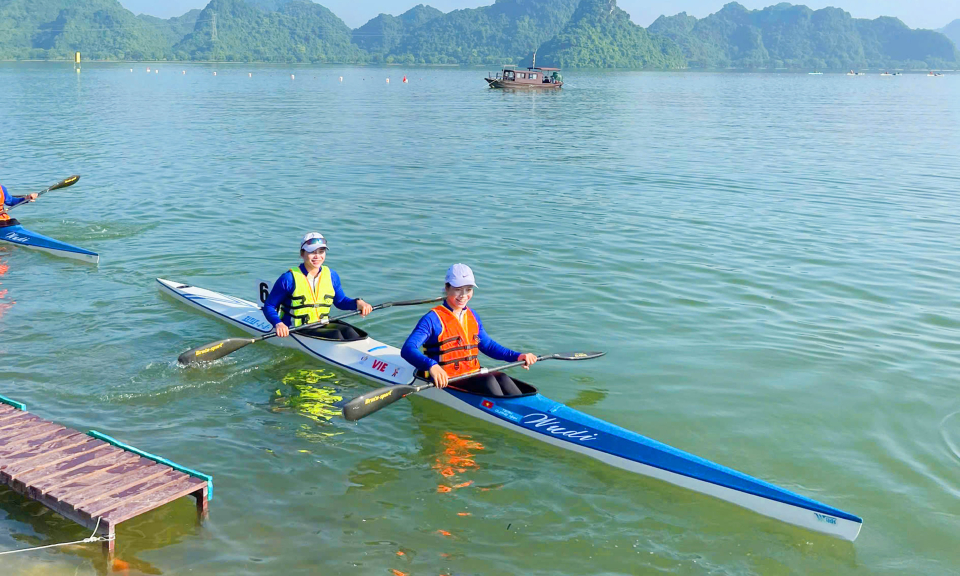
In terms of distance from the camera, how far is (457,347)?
362 inches

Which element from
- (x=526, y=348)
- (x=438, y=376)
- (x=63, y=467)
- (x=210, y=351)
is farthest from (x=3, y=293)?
(x=438, y=376)

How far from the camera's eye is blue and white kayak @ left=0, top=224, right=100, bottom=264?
15812 millimetres

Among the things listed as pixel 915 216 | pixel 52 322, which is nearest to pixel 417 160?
pixel 915 216

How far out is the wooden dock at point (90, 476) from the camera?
259 inches

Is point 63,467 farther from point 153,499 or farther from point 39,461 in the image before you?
point 153,499

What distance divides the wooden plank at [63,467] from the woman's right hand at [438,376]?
10.2 feet

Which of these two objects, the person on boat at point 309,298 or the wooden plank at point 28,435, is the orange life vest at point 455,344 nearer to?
the person on boat at point 309,298

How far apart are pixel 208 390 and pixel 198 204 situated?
1254 cm

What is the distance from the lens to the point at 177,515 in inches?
293

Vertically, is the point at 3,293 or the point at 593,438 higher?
the point at 3,293

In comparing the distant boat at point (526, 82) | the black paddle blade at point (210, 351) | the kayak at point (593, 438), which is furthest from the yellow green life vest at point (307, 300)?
the distant boat at point (526, 82)

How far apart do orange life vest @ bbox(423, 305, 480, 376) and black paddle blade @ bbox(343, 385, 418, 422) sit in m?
0.46

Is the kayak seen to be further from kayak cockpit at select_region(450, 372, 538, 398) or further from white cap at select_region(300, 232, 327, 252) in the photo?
white cap at select_region(300, 232, 327, 252)

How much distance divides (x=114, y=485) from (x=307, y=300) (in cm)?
429
